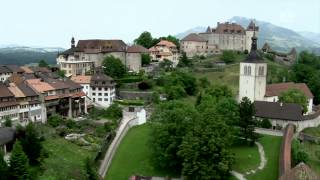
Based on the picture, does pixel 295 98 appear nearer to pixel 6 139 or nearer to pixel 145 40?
pixel 6 139

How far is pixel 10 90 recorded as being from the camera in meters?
54.6

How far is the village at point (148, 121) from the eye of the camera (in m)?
39.6

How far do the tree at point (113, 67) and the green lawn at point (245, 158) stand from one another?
31.5 meters

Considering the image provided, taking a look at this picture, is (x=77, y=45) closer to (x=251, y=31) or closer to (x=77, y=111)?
(x=77, y=111)

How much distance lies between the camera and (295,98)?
191ft

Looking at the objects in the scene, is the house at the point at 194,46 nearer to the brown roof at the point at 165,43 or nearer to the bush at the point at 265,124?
the brown roof at the point at 165,43

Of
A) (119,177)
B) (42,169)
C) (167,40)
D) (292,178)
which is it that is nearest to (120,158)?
(119,177)

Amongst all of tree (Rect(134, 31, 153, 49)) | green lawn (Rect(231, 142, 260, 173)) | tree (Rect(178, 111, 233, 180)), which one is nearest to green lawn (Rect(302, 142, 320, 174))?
green lawn (Rect(231, 142, 260, 173))

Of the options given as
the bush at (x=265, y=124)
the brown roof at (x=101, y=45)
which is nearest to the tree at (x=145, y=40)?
the brown roof at (x=101, y=45)

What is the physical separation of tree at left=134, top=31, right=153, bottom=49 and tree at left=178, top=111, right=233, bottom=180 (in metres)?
59.0

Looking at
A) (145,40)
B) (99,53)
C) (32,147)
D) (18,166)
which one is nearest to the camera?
(18,166)

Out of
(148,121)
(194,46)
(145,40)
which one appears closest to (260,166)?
(148,121)

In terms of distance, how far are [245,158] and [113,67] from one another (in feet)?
115

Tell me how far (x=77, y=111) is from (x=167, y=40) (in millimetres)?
43699
